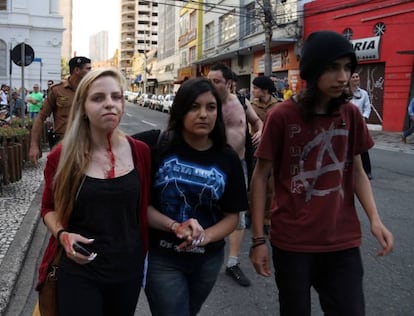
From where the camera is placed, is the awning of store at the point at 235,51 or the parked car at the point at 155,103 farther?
the parked car at the point at 155,103

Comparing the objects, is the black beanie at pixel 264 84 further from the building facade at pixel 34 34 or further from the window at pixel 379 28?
the building facade at pixel 34 34

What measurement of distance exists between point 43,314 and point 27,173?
25.8 ft

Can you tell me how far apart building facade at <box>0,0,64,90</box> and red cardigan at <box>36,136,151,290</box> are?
36.9 m

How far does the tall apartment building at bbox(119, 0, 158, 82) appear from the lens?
126 meters

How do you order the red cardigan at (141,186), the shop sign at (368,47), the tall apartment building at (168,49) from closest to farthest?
the red cardigan at (141,186)
the shop sign at (368,47)
the tall apartment building at (168,49)

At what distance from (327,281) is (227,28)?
38648 millimetres

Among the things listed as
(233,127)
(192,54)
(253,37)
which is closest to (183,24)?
(192,54)

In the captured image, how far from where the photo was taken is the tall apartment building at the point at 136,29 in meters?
126

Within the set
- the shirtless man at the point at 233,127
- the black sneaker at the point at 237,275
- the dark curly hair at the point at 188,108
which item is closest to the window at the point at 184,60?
the shirtless man at the point at 233,127

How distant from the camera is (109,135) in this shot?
229cm

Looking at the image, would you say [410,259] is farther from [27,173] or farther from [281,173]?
[27,173]

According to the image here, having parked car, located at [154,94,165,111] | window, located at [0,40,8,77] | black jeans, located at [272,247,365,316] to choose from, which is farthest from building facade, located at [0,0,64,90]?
black jeans, located at [272,247,365,316]

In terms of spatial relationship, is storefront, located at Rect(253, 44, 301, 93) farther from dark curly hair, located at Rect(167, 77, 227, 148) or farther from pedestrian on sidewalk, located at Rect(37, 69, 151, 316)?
pedestrian on sidewalk, located at Rect(37, 69, 151, 316)

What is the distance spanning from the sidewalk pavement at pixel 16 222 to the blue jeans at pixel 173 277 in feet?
6.05
